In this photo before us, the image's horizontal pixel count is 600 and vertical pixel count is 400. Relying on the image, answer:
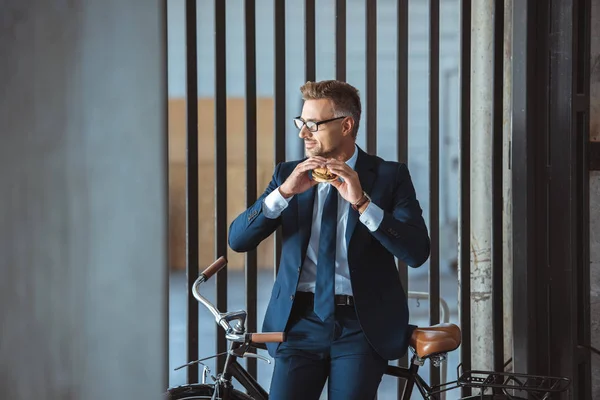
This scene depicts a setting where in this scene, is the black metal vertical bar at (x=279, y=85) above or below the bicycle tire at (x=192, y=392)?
above

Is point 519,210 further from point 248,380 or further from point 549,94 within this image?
point 248,380

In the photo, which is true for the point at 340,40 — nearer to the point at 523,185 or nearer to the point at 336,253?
the point at 523,185

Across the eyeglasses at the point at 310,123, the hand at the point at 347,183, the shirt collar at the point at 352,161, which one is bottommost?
the hand at the point at 347,183

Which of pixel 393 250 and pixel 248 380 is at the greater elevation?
pixel 393 250

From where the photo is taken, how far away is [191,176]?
9.67 feet

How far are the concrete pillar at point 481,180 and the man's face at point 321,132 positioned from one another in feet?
4.53

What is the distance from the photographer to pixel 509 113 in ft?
10.7

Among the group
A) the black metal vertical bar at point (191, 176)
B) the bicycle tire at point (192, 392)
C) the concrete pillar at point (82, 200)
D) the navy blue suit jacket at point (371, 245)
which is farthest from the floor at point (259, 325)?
the concrete pillar at point (82, 200)

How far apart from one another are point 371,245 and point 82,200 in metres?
1.96

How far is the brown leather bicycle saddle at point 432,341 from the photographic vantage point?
214 centimetres

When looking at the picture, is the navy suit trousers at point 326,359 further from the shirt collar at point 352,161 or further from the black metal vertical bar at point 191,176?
the black metal vertical bar at point 191,176

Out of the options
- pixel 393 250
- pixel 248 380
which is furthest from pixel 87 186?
pixel 248 380

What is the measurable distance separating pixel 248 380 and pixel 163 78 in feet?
7.51

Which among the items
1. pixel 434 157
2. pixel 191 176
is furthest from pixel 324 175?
pixel 434 157
